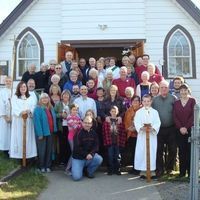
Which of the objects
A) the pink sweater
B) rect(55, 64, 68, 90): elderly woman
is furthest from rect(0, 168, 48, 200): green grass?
rect(55, 64, 68, 90): elderly woman

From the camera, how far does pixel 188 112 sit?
877cm

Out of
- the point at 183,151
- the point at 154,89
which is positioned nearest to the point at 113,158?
the point at 183,151

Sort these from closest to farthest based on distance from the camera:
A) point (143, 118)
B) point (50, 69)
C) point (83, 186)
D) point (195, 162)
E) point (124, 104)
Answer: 1. point (195, 162)
2. point (83, 186)
3. point (143, 118)
4. point (124, 104)
5. point (50, 69)

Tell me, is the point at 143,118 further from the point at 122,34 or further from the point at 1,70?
the point at 1,70

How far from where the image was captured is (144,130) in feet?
29.7

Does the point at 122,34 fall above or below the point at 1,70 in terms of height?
above

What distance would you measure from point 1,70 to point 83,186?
23.0 feet

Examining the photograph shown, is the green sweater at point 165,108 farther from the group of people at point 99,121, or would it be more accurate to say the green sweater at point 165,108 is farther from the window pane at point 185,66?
the window pane at point 185,66

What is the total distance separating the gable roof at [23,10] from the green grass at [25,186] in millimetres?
6051

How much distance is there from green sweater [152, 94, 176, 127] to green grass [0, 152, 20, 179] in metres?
3.15

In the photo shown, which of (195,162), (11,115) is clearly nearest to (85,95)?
(11,115)

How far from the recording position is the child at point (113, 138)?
9.25 meters

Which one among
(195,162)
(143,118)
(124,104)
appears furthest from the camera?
(124,104)

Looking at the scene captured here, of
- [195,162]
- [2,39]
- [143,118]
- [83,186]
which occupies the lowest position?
[83,186]
